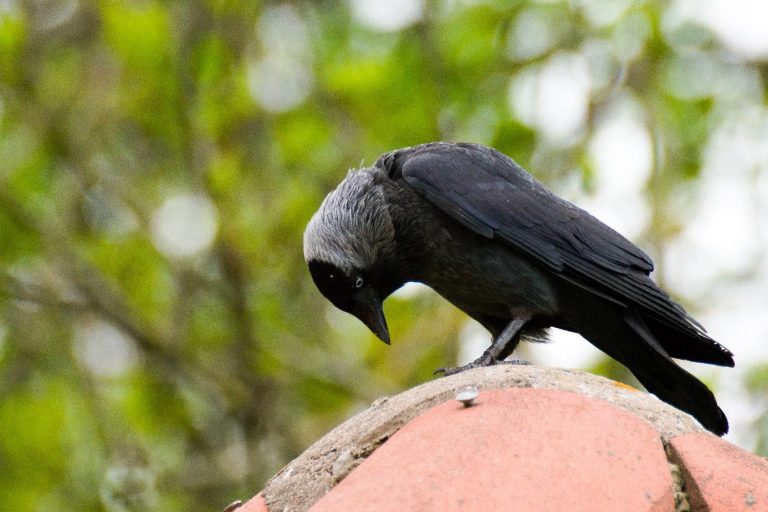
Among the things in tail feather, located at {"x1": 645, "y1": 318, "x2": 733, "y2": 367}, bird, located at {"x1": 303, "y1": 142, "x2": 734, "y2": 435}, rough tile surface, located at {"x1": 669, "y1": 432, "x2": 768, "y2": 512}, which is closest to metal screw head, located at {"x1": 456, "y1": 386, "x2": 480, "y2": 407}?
rough tile surface, located at {"x1": 669, "y1": 432, "x2": 768, "y2": 512}

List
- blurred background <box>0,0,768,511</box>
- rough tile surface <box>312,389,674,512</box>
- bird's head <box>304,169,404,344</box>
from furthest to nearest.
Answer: blurred background <box>0,0,768,511</box>, bird's head <box>304,169,404,344</box>, rough tile surface <box>312,389,674,512</box>

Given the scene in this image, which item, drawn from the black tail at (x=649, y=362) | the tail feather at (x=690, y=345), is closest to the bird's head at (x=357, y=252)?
the black tail at (x=649, y=362)

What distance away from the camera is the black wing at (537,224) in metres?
4.24

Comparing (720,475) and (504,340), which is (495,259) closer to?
(504,340)

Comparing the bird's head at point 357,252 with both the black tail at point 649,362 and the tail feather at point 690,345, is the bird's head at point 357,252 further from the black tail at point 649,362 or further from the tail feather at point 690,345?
the tail feather at point 690,345

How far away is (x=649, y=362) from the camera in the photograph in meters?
4.27

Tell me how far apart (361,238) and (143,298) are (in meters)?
Answer: 4.18

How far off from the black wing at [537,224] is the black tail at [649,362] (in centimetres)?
9

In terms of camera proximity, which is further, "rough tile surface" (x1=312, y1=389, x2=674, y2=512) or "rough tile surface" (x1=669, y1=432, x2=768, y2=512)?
"rough tile surface" (x1=669, y1=432, x2=768, y2=512)

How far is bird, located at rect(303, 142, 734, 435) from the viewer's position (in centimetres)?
429

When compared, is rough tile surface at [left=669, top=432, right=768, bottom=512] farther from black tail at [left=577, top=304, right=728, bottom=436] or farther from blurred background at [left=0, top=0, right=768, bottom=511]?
Answer: blurred background at [left=0, top=0, right=768, bottom=511]

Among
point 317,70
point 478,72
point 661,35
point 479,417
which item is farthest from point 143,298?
point 479,417

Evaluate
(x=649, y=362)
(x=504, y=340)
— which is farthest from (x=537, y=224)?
(x=649, y=362)

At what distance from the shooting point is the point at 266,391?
744 centimetres
